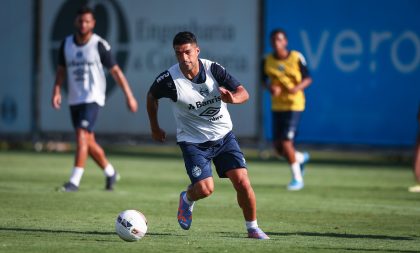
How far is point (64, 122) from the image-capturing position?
2502 centimetres

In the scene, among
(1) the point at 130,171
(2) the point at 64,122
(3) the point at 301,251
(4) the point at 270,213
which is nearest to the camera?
(3) the point at 301,251

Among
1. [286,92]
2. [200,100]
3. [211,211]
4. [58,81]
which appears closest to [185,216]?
[200,100]

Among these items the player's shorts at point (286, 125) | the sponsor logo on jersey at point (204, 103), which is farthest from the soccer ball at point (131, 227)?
the player's shorts at point (286, 125)

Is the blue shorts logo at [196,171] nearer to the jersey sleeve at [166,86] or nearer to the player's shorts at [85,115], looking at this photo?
the jersey sleeve at [166,86]

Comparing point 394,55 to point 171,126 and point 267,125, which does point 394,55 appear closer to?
point 267,125

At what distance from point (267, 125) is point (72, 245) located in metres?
14.5

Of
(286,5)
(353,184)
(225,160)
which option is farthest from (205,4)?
(225,160)

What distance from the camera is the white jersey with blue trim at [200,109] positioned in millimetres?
10211

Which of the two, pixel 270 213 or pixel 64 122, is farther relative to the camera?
pixel 64 122

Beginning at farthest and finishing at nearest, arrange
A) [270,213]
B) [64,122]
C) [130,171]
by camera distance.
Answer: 1. [64,122]
2. [130,171]
3. [270,213]

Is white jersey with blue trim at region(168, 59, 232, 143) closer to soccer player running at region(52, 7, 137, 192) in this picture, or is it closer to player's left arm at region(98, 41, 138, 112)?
player's left arm at region(98, 41, 138, 112)

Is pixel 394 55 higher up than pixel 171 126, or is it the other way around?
pixel 394 55

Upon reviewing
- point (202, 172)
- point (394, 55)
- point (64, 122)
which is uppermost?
point (202, 172)

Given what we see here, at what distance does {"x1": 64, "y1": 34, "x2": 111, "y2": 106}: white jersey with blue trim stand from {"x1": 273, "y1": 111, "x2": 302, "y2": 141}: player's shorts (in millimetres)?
3237
